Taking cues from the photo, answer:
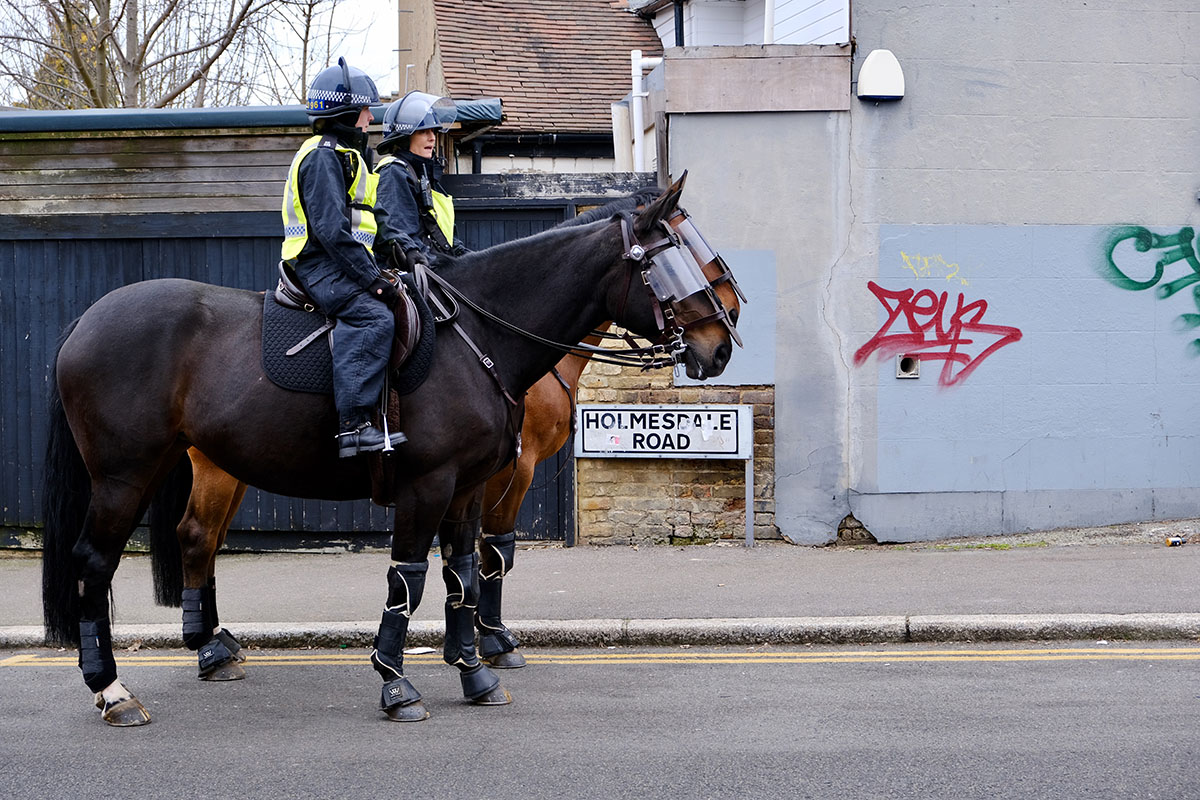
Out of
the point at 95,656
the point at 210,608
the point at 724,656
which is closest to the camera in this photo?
the point at 95,656

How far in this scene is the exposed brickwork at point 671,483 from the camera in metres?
10.3

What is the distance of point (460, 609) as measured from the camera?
6223 millimetres

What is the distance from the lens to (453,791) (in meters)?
4.72

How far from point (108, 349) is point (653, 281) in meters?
2.54

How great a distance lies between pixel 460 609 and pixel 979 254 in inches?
237

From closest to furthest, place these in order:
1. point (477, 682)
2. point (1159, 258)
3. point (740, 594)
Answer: point (477, 682) → point (740, 594) → point (1159, 258)

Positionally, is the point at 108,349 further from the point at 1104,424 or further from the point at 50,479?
the point at 1104,424

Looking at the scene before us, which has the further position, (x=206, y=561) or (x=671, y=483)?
(x=671, y=483)

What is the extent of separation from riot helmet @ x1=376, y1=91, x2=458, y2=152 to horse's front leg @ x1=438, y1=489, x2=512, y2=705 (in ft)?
6.58

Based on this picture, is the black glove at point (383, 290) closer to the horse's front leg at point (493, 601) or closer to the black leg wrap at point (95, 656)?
the horse's front leg at point (493, 601)

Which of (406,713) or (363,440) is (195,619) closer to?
(406,713)

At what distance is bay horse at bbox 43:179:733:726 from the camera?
5648 millimetres

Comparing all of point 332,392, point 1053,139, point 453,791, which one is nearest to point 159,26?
point 1053,139

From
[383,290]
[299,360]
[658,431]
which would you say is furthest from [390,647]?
[658,431]
